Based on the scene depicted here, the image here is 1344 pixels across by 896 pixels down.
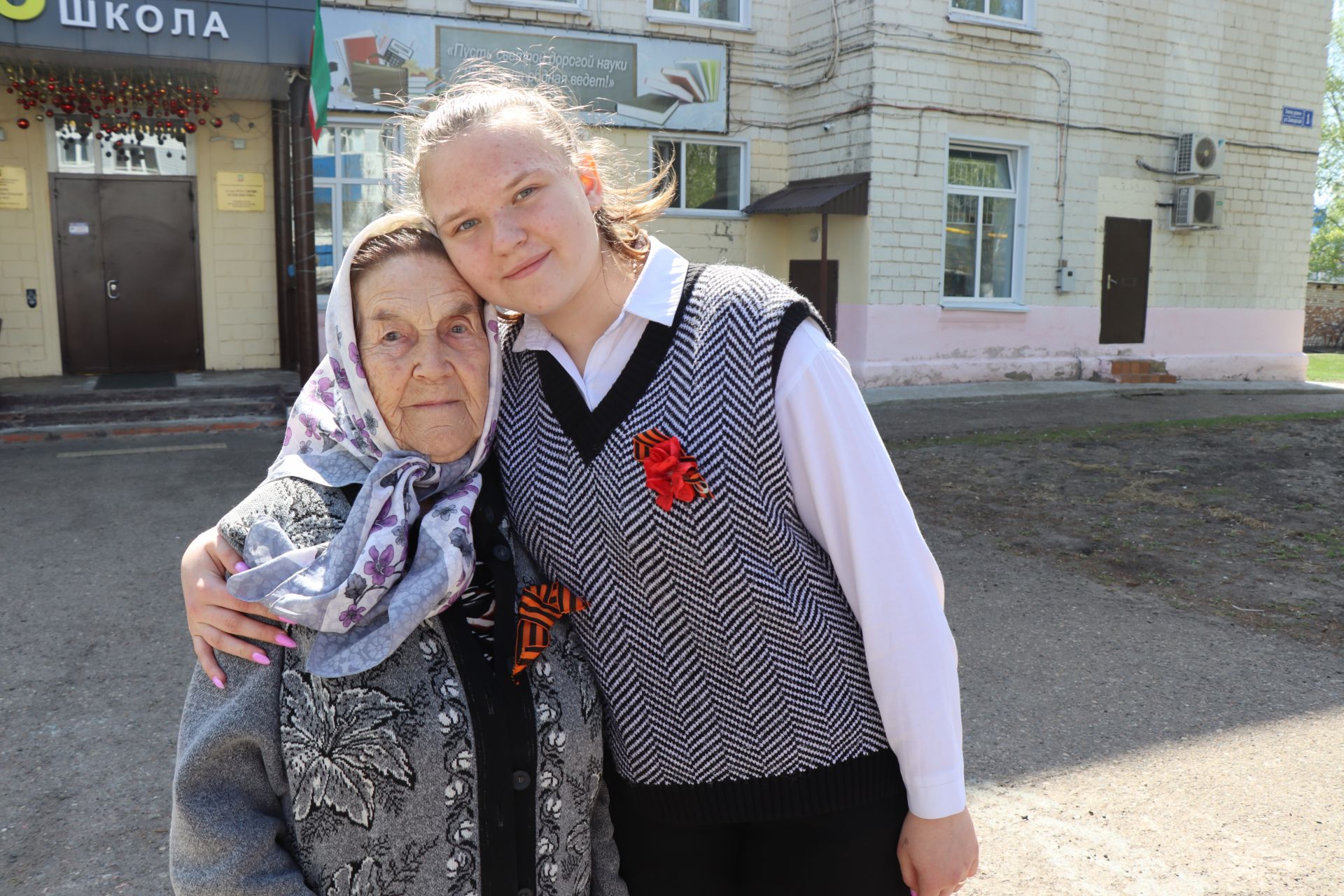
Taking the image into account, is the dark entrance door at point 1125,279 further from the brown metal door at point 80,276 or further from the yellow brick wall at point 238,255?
the brown metal door at point 80,276

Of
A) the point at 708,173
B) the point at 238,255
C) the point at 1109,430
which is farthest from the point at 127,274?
the point at 1109,430

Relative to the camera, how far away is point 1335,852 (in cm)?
278

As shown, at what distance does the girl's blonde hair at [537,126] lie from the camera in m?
1.65

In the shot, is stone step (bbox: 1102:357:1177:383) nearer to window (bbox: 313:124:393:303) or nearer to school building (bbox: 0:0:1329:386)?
school building (bbox: 0:0:1329:386)

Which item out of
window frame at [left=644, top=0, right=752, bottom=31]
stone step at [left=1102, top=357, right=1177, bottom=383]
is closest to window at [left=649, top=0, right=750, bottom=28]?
window frame at [left=644, top=0, right=752, bottom=31]

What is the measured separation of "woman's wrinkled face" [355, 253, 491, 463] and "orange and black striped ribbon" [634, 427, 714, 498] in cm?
32

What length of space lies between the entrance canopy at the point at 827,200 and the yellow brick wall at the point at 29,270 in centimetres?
828

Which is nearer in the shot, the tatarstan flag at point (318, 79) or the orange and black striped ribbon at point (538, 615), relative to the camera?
the orange and black striped ribbon at point (538, 615)

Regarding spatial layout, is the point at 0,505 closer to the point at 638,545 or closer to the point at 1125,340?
the point at 638,545

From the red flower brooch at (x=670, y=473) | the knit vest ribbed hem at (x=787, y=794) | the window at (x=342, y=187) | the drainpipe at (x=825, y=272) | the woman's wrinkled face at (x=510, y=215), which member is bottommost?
the knit vest ribbed hem at (x=787, y=794)

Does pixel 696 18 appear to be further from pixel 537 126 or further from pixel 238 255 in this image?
pixel 537 126

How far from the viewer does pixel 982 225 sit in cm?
1348

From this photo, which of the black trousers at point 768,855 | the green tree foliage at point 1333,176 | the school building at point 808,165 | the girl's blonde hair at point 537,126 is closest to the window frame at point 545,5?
the school building at point 808,165

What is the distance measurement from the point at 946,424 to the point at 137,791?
8280 mm
